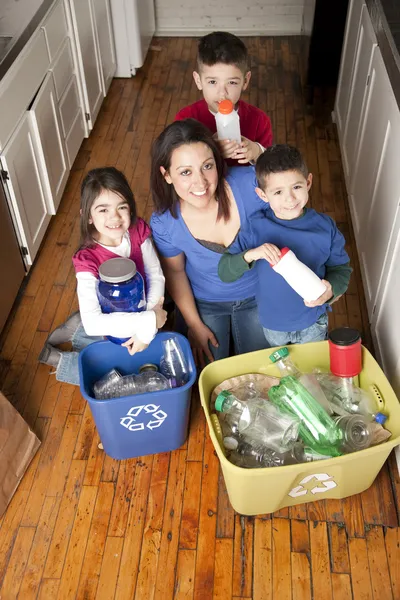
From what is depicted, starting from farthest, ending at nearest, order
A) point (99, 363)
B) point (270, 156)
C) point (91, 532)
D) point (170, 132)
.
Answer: point (99, 363) < point (91, 532) < point (170, 132) < point (270, 156)

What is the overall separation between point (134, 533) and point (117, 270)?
73 centimetres

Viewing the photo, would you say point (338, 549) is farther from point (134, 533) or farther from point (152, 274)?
point (152, 274)

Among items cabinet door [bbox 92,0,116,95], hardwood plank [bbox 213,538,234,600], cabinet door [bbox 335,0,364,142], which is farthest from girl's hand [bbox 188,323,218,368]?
cabinet door [bbox 92,0,116,95]

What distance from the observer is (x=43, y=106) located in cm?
247

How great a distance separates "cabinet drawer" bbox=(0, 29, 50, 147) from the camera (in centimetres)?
210

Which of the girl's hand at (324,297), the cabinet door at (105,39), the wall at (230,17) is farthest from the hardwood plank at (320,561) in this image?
the wall at (230,17)

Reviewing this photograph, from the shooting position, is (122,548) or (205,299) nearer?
(122,548)

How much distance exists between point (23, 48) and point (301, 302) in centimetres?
145

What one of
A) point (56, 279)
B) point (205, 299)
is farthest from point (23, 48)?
point (205, 299)

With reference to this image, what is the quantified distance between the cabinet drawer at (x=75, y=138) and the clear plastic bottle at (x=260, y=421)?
172 cm

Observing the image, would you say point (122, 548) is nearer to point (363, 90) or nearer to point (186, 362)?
point (186, 362)

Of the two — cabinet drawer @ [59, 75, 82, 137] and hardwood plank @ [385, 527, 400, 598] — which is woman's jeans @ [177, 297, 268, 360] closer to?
hardwood plank @ [385, 527, 400, 598]

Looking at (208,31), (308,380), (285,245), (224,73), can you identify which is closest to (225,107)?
(224,73)

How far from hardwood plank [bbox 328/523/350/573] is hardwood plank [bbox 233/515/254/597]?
22 cm
